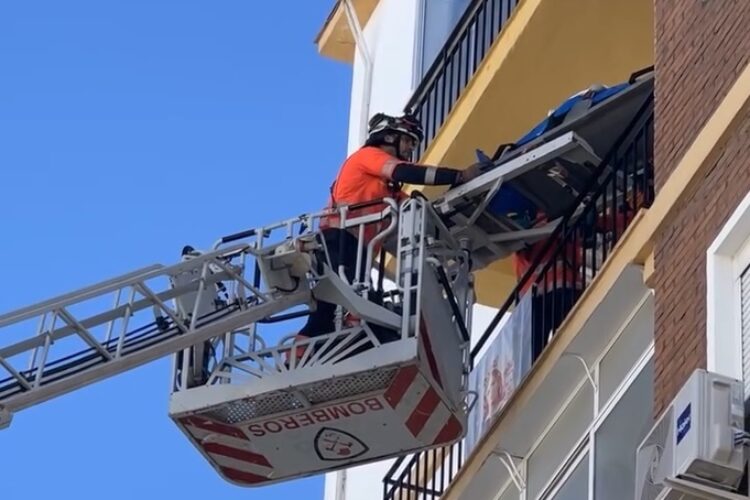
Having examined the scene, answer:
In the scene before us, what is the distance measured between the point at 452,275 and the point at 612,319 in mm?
2506

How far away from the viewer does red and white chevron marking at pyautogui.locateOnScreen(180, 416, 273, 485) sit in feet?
49.8

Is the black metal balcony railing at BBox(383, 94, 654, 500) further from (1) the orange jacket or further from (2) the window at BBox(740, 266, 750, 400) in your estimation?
(2) the window at BBox(740, 266, 750, 400)

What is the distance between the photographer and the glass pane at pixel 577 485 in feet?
43.6

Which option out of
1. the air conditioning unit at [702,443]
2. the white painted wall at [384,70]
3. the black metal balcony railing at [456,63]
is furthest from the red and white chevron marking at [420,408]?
the white painted wall at [384,70]

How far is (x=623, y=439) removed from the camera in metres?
13.1

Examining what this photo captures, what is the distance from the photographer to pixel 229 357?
15.4m

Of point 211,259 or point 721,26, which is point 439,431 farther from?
point 721,26

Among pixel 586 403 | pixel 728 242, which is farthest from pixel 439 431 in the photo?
pixel 728 242

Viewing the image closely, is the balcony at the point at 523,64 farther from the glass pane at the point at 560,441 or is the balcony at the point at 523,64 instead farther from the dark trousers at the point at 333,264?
the glass pane at the point at 560,441

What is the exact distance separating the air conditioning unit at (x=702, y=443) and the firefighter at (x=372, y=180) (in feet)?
14.7

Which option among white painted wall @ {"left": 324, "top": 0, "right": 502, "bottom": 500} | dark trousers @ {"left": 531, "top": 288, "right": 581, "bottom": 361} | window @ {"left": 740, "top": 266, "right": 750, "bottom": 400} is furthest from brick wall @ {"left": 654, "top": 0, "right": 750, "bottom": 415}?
white painted wall @ {"left": 324, "top": 0, "right": 502, "bottom": 500}

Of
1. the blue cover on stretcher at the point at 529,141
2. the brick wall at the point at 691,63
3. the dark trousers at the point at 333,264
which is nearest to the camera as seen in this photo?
the brick wall at the point at 691,63

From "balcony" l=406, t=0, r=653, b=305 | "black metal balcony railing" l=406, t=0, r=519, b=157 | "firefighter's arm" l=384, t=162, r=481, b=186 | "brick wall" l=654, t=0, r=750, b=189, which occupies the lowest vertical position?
"brick wall" l=654, t=0, r=750, b=189

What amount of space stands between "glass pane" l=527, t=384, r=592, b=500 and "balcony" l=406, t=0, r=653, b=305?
490 centimetres
